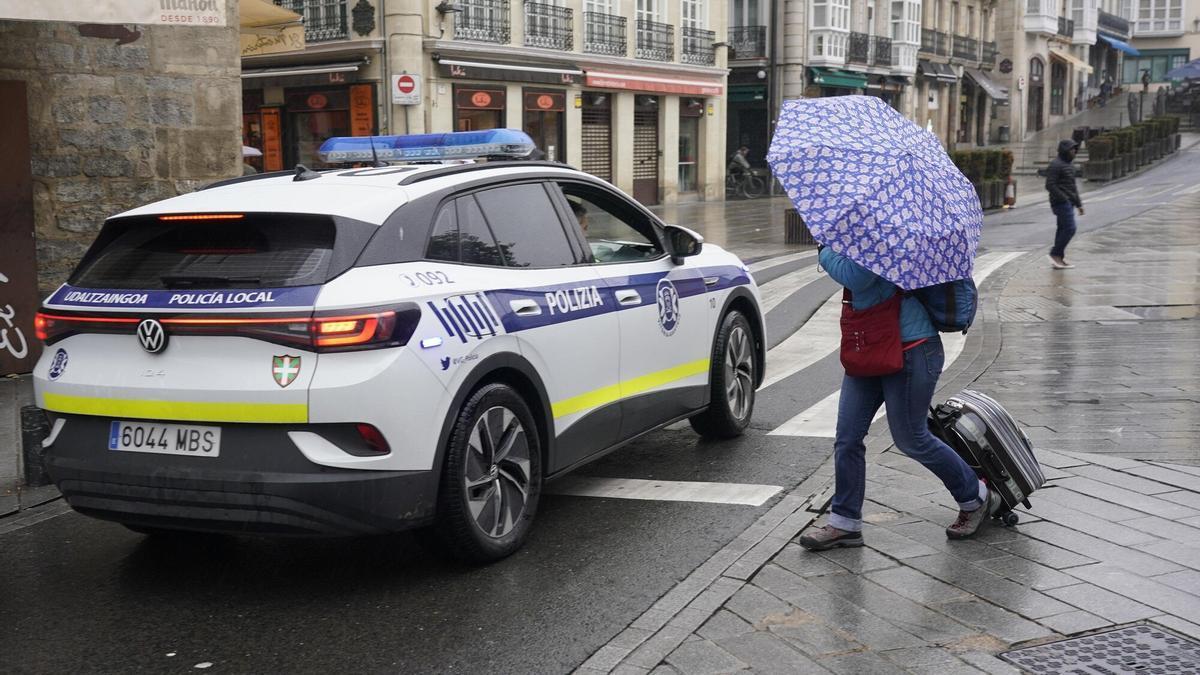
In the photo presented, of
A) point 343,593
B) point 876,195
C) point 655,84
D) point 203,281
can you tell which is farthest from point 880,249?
point 655,84

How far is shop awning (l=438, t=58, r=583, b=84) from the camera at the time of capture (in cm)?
3020

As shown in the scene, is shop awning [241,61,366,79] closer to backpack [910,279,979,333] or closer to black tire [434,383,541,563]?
black tire [434,383,541,563]

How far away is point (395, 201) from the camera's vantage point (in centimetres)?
→ 507

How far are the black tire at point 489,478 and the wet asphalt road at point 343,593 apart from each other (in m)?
0.13

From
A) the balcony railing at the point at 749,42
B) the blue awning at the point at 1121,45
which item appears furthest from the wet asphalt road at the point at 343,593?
the blue awning at the point at 1121,45

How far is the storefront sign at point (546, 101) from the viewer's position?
3312cm

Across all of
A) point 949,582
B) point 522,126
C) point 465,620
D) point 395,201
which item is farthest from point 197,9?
point 522,126

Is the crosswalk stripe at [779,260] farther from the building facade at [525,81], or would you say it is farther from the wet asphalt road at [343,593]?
the wet asphalt road at [343,593]

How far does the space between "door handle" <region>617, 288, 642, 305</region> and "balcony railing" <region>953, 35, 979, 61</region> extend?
61069 millimetres

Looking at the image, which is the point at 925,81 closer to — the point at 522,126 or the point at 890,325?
the point at 522,126

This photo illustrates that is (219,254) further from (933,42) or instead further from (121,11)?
(933,42)

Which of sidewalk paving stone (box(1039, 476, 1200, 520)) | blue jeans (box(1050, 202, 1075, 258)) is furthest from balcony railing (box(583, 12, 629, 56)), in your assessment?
sidewalk paving stone (box(1039, 476, 1200, 520))

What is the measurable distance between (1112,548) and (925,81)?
57.5m

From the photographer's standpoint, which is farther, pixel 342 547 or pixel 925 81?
pixel 925 81
